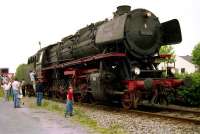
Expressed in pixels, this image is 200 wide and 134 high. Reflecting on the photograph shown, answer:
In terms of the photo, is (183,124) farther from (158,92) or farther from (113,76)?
(113,76)

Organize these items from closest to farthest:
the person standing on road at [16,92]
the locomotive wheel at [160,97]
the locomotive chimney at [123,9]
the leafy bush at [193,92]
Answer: the locomotive wheel at [160,97] → the locomotive chimney at [123,9] → the leafy bush at [193,92] → the person standing on road at [16,92]

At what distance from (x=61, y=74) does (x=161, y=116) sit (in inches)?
475

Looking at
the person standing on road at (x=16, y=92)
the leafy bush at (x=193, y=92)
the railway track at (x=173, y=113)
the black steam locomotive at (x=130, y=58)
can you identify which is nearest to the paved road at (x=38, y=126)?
the railway track at (x=173, y=113)

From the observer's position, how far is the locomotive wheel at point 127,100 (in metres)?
17.9

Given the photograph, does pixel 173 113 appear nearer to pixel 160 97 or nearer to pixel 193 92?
pixel 160 97

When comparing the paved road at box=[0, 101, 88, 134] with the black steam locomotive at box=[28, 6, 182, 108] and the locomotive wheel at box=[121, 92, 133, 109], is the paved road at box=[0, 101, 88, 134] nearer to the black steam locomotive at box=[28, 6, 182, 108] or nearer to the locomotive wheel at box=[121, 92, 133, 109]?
the locomotive wheel at box=[121, 92, 133, 109]

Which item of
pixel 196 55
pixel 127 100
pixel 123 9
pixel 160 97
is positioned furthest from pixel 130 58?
pixel 196 55

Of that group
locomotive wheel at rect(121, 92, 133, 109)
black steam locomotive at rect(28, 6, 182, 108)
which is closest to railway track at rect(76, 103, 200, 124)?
locomotive wheel at rect(121, 92, 133, 109)

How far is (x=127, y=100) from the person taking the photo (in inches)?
717

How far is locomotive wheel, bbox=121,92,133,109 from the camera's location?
58.7 feet

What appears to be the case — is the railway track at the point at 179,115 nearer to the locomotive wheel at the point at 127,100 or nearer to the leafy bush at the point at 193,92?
the locomotive wheel at the point at 127,100

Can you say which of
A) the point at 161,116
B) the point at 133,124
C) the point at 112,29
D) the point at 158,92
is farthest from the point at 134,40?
the point at 133,124

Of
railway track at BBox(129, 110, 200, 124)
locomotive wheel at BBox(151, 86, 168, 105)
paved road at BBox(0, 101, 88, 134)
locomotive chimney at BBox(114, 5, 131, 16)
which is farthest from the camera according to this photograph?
locomotive chimney at BBox(114, 5, 131, 16)

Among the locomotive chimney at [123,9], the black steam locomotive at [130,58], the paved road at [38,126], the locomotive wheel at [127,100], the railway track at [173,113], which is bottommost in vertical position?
the paved road at [38,126]
